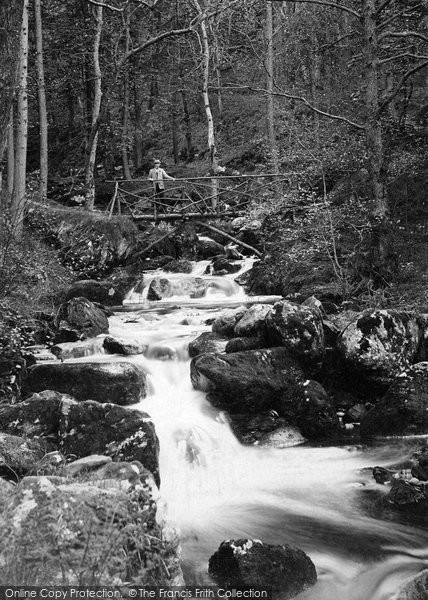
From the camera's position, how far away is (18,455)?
573 cm

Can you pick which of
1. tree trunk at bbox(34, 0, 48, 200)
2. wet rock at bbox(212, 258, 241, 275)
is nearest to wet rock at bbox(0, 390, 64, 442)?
wet rock at bbox(212, 258, 241, 275)

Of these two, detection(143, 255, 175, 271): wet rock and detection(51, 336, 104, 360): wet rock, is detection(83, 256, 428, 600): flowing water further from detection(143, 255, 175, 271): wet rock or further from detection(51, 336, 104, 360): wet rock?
detection(143, 255, 175, 271): wet rock

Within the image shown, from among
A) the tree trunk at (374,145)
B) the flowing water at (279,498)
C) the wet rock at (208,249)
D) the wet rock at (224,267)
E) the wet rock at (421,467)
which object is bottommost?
the flowing water at (279,498)

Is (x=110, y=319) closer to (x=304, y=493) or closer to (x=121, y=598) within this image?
(x=304, y=493)

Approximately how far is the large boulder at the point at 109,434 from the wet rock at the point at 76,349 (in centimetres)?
338

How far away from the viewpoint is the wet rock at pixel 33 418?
666 cm

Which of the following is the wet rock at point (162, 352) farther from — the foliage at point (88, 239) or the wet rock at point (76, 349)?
the foliage at point (88, 239)

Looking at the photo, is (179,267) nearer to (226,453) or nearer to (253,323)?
(253,323)

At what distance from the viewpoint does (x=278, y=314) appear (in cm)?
952

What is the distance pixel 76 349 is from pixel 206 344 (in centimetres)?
235

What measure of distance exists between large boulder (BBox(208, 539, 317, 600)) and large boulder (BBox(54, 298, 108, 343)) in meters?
6.56

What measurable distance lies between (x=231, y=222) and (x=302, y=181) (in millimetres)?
4957

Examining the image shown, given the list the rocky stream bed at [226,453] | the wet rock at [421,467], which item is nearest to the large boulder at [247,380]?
the rocky stream bed at [226,453]

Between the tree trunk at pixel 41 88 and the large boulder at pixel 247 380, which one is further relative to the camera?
the tree trunk at pixel 41 88
